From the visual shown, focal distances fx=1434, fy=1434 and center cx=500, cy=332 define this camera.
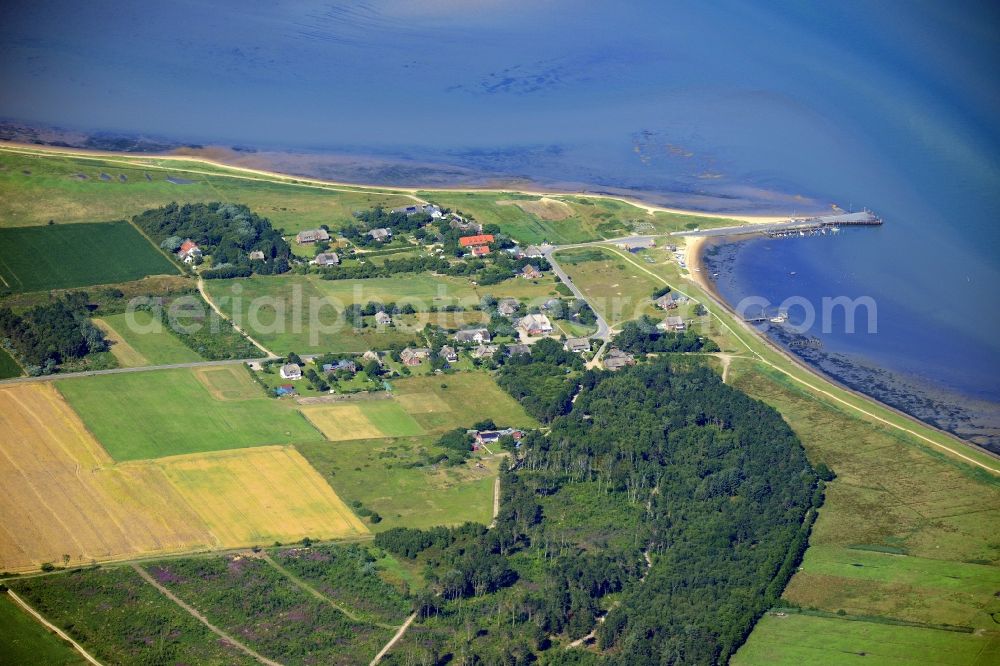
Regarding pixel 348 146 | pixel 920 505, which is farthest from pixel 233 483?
pixel 348 146

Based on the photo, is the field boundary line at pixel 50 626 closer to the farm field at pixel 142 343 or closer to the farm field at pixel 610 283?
the farm field at pixel 142 343

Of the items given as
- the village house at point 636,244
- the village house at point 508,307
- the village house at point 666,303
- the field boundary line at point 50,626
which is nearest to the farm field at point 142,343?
the village house at point 508,307

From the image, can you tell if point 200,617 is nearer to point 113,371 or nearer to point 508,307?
point 113,371

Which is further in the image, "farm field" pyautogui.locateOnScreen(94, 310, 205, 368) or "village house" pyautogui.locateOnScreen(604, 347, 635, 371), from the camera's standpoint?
"village house" pyautogui.locateOnScreen(604, 347, 635, 371)

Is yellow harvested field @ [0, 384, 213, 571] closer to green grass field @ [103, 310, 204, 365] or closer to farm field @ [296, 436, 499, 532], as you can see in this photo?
farm field @ [296, 436, 499, 532]

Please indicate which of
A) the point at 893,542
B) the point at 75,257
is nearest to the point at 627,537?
the point at 893,542

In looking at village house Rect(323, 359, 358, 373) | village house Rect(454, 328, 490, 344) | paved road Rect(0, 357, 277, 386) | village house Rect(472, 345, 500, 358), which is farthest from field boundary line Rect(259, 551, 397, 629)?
village house Rect(454, 328, 490, 344)
